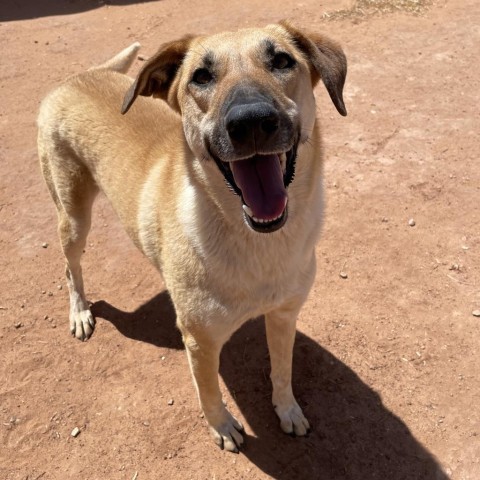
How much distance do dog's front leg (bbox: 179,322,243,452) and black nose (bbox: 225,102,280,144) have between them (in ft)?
3.68

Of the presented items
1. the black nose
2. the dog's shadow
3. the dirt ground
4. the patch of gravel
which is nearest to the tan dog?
the black nose

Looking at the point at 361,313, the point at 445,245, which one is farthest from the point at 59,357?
the point at 445,245

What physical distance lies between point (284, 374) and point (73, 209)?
197cm

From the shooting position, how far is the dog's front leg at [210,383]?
115 inches

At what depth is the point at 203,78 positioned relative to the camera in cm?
268

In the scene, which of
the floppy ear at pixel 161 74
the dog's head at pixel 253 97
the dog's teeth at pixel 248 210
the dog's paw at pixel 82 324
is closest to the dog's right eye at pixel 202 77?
the dog's head at pixel 253 97

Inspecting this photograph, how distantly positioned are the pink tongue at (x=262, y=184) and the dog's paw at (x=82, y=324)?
231 centimetres

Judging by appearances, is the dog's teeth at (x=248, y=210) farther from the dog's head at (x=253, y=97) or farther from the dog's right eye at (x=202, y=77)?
the dog's right eye at (x=202, y=77)

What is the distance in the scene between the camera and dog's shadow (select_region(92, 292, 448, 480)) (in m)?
3.32

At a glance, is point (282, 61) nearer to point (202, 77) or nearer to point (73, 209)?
point (202, 77)

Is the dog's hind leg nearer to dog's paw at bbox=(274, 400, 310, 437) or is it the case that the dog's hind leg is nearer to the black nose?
dog's paw at bbox=(274, 400, 310, 437)

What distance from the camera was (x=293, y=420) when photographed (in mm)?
3488

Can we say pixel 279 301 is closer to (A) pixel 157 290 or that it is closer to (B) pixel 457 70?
(A) pixel 157 290

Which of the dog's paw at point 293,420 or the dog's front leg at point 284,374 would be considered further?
the dog's paw at point 293,420
